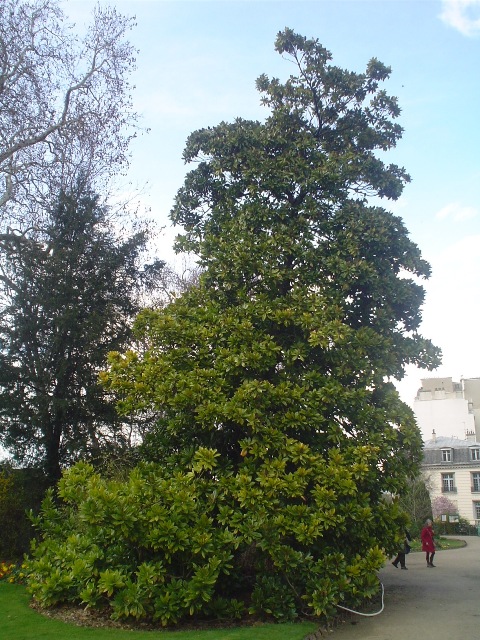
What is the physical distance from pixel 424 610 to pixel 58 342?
10560mm

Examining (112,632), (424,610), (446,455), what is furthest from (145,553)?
(446,455)

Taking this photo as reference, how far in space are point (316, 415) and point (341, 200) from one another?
4620 mm

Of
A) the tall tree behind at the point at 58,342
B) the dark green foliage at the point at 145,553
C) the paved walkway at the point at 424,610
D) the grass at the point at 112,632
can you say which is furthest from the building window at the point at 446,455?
the grass at the point at 112,632

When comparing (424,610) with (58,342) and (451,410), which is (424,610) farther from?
(451,410)

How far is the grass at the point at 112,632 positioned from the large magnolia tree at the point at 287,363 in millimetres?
446

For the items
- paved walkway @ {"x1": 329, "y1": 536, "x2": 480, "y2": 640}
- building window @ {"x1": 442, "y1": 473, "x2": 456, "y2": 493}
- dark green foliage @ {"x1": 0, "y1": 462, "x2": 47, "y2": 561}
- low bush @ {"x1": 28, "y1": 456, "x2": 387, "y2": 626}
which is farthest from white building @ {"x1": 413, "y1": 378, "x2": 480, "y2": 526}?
low bush @ {"x1": 28, "y1": 456, "x2": 387, "y2": 626}

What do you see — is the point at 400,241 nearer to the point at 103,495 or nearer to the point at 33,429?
the point at 103,495

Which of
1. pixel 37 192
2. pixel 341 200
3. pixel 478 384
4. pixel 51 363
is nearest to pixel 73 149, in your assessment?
Result: pixel 37 192

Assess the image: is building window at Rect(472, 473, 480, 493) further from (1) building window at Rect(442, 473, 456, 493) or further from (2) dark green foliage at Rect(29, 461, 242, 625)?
(2) dark green foliage at Rect(29, 461, 242, 625)

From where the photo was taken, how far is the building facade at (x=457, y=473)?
5062 cm

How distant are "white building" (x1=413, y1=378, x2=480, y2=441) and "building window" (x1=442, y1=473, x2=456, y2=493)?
14.4ft

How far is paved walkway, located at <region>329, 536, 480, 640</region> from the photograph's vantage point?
8953mm

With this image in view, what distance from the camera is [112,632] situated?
8.31 metres

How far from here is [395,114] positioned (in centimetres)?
1347
